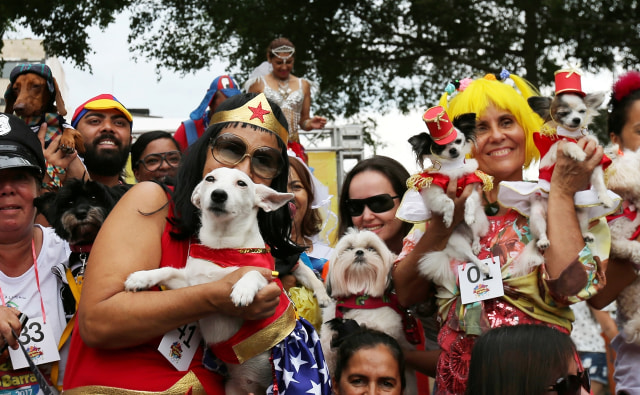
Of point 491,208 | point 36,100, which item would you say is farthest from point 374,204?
point 36,100

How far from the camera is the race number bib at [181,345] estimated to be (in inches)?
100

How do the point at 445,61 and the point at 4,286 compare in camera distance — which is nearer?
the point at 4,286

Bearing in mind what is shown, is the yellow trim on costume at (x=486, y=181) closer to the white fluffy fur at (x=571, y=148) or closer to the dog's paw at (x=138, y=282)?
the white fluffy fur at (x=571, y=148)

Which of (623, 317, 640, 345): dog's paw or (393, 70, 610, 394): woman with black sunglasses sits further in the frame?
(623, 317, 640, 345): dog's paw

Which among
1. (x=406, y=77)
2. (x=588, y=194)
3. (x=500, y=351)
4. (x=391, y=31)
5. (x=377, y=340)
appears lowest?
(x=377, y=340)

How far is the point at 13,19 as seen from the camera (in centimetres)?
943

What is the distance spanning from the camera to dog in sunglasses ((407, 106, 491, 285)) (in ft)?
11.5

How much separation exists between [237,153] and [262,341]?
2.54 ft

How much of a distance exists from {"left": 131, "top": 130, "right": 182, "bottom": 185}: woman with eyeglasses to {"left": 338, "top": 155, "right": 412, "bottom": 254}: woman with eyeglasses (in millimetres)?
1491

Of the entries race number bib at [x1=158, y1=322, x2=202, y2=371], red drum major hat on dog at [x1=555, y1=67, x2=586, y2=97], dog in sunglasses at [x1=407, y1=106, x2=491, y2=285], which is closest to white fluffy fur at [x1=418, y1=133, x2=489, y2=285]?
dog in sunglasses at [x1=407, y1=106, x2=491, y2=285]

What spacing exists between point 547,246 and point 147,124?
932cm

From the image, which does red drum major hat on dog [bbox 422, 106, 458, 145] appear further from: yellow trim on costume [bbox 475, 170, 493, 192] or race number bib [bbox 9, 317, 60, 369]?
race number bib [bbox 9, 317, 60, 369]

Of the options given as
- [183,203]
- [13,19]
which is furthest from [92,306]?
[13,19]

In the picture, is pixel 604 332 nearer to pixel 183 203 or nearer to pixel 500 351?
pixel 500 351
